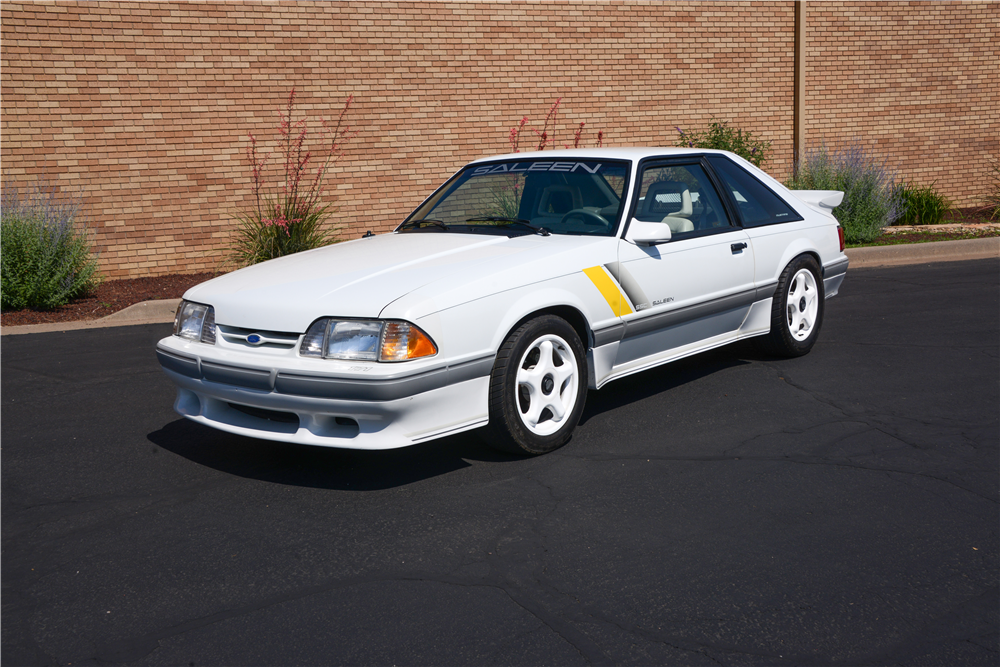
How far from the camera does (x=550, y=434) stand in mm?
4453

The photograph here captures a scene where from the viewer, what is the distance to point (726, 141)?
13320 mm

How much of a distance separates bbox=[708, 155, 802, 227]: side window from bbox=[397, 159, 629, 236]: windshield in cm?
103

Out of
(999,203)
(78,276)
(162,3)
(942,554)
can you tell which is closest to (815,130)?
(999,203)

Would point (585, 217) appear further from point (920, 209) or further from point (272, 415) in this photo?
point (920, 209)

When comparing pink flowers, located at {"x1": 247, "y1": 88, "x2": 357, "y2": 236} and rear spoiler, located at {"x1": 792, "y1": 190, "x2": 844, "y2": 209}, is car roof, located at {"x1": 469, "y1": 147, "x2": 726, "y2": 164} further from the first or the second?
pink flowers, located at {"x1": 247, "y1": 88, "x2": 357, "y2": 236}

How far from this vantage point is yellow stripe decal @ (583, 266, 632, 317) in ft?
15.2

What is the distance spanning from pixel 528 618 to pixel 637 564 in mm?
561

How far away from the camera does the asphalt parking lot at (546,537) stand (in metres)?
2.78

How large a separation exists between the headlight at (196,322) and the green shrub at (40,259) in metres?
5.87

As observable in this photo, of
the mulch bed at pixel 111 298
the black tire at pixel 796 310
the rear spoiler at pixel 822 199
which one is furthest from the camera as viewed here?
the mulch bed at pixel 111 298

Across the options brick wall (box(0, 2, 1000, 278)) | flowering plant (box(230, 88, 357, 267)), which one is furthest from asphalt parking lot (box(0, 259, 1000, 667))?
brick wall (box(0, 2, 1000, 278))

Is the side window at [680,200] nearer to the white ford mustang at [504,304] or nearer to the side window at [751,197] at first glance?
the white ford mustang at [504,304]

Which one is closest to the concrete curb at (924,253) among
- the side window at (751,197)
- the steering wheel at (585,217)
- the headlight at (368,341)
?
the side window at (751,197)

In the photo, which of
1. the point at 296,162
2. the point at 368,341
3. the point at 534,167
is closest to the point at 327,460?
the point at 368,341
